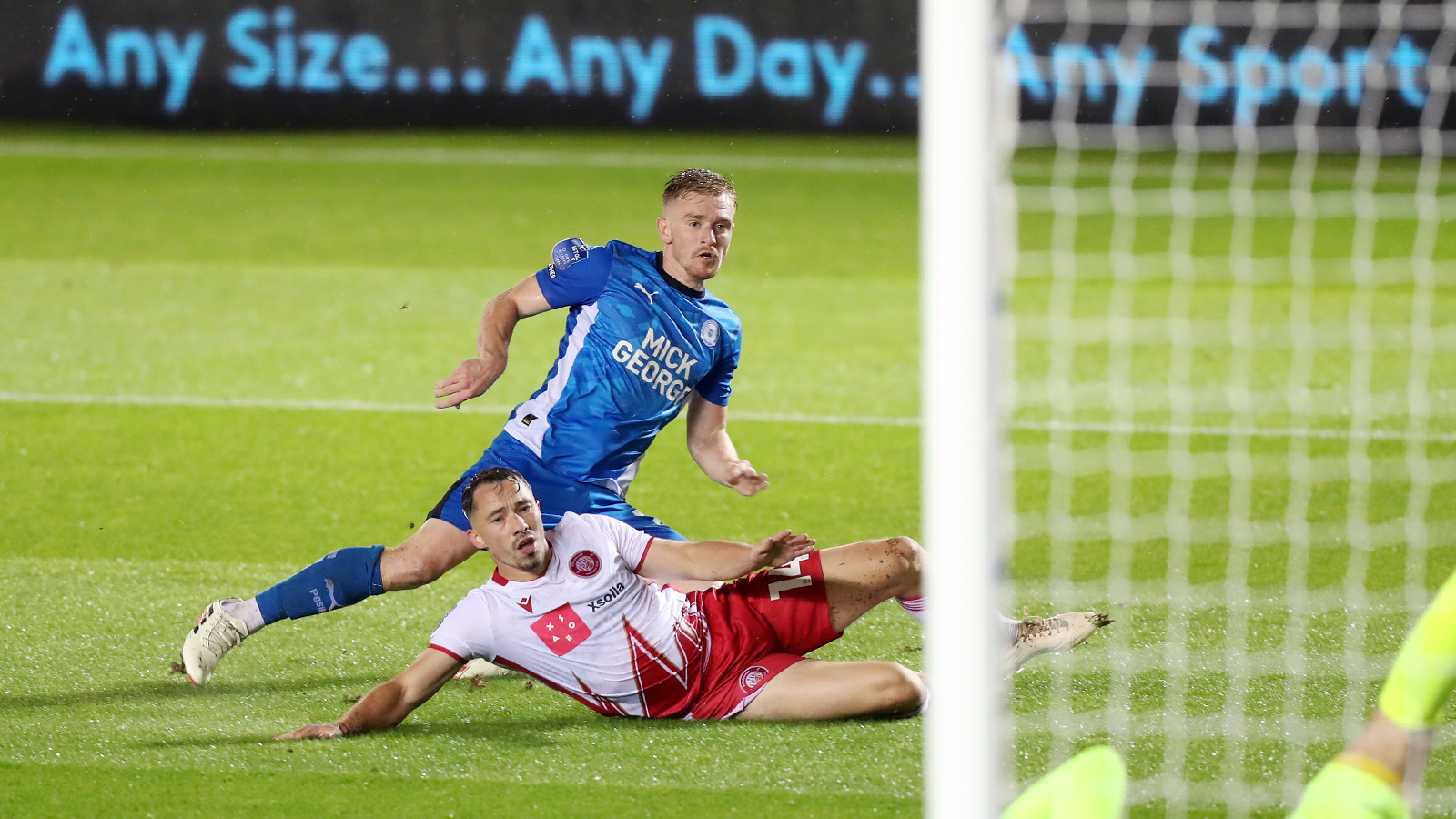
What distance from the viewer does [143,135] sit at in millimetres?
16266

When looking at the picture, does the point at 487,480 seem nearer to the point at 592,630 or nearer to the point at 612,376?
the point at 592,630

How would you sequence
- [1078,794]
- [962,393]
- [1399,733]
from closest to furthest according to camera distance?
[962,393] < [1399,733] < [1078,794]

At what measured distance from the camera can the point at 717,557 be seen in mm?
3881

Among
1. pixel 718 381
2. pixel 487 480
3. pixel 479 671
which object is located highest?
pixel 718 381

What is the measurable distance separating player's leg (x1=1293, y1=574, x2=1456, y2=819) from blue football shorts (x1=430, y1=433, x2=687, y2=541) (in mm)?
1983

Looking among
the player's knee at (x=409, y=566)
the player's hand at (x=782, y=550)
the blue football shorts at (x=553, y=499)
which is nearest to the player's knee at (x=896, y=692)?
the player's hand at (x=782, y=550)

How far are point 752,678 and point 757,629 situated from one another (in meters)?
0.13

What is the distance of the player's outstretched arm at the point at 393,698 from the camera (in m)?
3.88

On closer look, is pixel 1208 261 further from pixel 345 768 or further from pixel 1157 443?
pixel 345 768

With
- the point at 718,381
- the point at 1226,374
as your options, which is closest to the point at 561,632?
the point at 718,381

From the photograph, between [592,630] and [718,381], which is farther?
[718,381]

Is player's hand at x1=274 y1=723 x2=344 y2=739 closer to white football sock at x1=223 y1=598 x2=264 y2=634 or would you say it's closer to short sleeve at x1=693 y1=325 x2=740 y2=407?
white football sock at x1=223 y1=598 x2=264 y2=634

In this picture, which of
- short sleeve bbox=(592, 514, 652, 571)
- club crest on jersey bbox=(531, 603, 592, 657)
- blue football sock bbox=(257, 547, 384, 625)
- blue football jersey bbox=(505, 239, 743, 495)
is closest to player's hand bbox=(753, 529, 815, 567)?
short sleeve bbox=(592, 514, 652, 571)

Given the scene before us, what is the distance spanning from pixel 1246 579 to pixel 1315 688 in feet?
3.68
